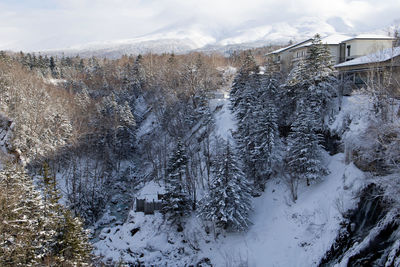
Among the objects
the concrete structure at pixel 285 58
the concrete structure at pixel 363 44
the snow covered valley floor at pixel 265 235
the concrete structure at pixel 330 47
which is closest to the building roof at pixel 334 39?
the concrete structure at pixel 330 47

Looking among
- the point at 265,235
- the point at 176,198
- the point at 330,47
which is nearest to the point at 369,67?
the point at 330,47

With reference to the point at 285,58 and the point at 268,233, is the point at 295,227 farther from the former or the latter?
the point at 285,58

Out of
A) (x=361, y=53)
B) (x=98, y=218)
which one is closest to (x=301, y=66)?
(x=361, y=53)

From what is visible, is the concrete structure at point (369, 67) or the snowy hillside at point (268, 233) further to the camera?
the concrete structure at point (369, 67)

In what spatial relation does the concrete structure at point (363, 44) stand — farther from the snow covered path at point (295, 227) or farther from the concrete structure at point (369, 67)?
the snow covered path at point (295, 227)

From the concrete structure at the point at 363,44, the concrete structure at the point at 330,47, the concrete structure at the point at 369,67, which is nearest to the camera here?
the concrete structure at the point at 369,67

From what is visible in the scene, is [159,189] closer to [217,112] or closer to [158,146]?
[158,146]

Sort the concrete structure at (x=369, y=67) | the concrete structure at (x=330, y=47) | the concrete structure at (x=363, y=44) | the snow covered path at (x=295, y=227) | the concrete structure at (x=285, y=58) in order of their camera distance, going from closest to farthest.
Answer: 1. the snow covered path at (x=295, y=227)
2. the concrete structure at (x=369, y=67)
3. the concrete structure at (x=363, y=44)
4. the concrete structure at (x=330, y=47)
5. the concrete structure at (x=285, y=58)

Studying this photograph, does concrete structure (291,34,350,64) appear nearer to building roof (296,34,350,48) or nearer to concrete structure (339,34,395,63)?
building roof (296,34,350,48)

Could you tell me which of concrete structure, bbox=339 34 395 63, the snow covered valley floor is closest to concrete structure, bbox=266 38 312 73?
concrete structure, bbox=339 34 395 63
